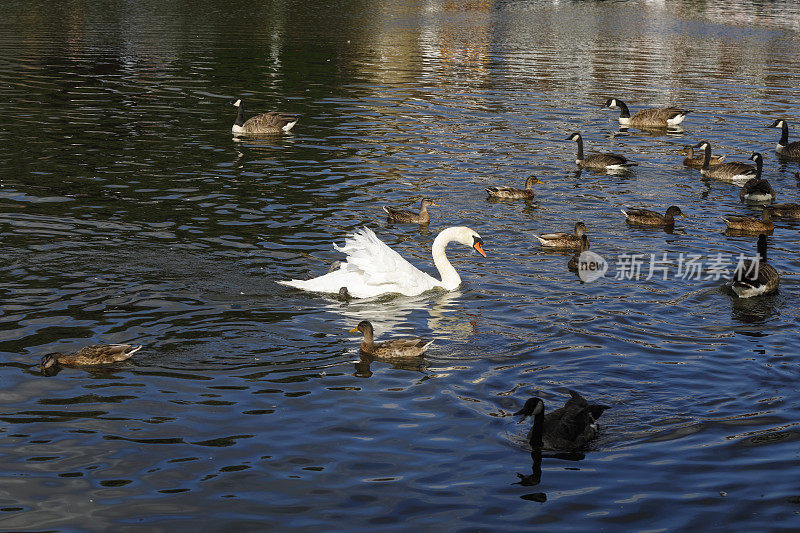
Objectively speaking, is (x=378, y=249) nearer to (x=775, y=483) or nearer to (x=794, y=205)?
(x=775, y=483)

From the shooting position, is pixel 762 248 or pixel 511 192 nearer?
pixel 762 248

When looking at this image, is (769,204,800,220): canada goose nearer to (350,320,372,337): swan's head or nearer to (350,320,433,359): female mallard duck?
(350,320,433,359): female mallard duck

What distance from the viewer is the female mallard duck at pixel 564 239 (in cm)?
1942

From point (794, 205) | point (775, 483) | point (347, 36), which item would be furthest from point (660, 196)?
point (347, 36)

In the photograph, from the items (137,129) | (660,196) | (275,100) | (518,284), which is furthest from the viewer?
(275,100)

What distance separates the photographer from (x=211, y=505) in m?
9.95

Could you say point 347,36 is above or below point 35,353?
above

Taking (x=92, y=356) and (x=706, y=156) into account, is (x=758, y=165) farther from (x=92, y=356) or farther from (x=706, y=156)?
(x=92, y=356)

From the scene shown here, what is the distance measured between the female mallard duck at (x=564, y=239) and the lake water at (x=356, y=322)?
27cm


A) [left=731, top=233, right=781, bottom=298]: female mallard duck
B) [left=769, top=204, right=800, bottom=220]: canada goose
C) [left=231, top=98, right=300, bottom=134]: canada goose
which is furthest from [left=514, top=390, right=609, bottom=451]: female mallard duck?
[left=231, top=98, right=300, bottom=134]: canada goose

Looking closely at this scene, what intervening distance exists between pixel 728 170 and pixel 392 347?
621 inches

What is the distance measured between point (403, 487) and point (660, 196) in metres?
16.3

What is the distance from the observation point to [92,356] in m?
13.1

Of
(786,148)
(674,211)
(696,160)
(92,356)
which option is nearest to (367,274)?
(92,356)
